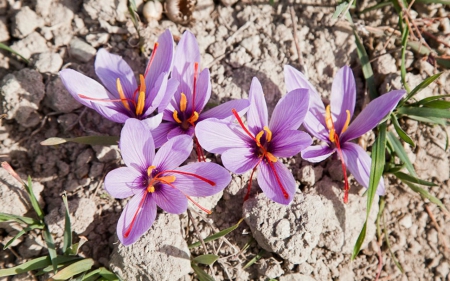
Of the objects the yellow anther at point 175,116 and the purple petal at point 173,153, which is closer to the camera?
the purple petal at point 173,153

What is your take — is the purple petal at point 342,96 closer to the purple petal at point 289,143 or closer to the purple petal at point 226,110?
→ the purple petal at point 289,143

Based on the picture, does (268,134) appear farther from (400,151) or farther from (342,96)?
(400,151)

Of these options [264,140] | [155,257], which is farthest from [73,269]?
[264,140]

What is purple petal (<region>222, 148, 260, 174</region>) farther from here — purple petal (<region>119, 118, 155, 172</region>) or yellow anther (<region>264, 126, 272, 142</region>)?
purple petal (<region>119, 118, 155, 172</region>)

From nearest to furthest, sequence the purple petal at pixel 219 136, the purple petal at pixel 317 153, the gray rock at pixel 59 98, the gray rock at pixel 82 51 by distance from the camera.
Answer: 1. the purple petal at pixel 219 136
2. the purple petal at pixel 317 153
3. the gray rock at pixel 59 98
4. the gray rock at pixel 82 51

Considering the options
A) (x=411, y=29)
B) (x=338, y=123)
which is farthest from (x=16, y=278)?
(x=411, y=29)

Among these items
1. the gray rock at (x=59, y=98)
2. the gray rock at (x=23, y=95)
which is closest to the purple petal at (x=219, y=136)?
the gray rock at (x=59, y=98)
